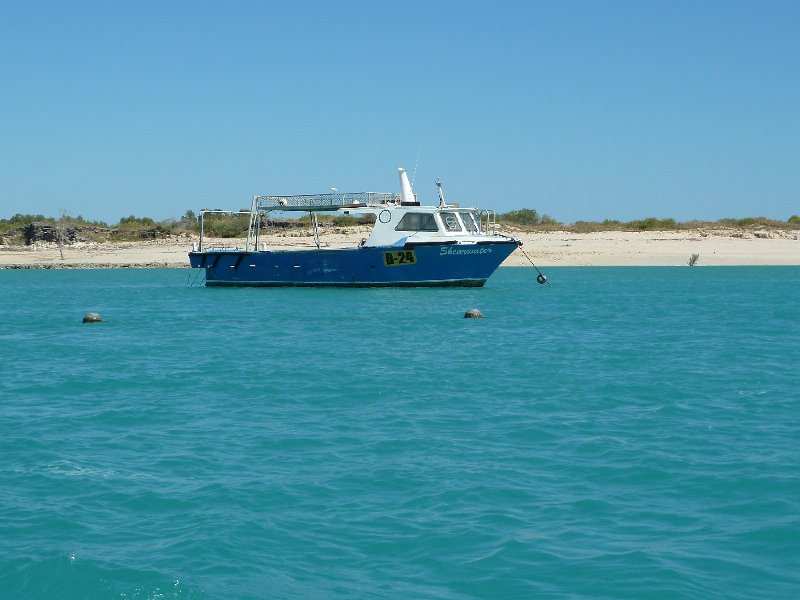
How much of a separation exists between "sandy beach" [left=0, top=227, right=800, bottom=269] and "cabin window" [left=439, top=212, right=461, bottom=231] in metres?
25.5

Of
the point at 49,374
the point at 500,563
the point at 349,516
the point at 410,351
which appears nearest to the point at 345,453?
the point at 349,516

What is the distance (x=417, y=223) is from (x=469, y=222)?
7.11ft

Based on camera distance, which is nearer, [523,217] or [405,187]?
[405,187]

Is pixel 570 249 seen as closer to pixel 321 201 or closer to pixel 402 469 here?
pixel 321 201

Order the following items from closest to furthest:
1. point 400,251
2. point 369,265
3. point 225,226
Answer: point 400,251, point 369,265, point 225,226

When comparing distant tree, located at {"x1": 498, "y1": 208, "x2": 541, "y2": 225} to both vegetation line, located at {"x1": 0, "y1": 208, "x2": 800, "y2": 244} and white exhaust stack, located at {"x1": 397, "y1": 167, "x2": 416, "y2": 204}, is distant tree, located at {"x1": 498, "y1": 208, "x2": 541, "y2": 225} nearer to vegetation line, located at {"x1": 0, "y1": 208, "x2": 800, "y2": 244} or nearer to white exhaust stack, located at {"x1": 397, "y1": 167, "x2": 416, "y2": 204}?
vegetation line, located at {"x1": 0, "y1": 208, "x2": 800, "y2": 244}

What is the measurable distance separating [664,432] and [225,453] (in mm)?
5123

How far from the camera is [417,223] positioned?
1494 inches

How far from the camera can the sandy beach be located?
6338 cm

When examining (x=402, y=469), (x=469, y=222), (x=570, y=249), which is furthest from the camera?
(x=570, y=249)

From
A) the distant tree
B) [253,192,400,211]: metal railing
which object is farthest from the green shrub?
[253,192,400,211]: metal railing

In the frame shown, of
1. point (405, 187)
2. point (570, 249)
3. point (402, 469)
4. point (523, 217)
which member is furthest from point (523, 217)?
point (402, 469)

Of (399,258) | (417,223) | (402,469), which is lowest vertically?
(402,469)

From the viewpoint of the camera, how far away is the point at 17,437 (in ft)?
40.0
